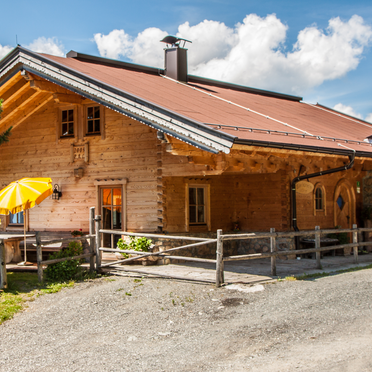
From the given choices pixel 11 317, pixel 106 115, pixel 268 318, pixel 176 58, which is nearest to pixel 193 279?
pixel 268 318

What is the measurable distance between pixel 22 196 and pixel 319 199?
9331mm

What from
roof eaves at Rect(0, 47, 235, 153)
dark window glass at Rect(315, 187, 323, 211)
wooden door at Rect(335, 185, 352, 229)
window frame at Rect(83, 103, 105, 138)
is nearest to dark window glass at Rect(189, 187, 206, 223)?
window frame at Rect(83, 103, 105, 138)

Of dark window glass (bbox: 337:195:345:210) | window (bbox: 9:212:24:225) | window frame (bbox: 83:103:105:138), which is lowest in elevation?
window (bbox: 9:212:24:225)

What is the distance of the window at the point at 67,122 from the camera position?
48.1ft

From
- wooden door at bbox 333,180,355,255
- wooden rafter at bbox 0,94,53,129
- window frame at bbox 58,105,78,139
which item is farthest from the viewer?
wooden door at bbox 333,180,355,255

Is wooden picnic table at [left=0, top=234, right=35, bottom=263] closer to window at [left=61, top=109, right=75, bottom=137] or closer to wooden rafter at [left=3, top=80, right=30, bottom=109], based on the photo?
window at [left=61, top=109, right=75, bottom=137]

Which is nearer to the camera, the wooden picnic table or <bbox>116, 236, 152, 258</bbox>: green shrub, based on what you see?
the wooden picnic table

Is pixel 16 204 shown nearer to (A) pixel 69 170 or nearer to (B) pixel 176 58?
(A) pixel 69 170

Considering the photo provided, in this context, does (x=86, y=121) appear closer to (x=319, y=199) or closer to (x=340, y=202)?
(x=319, y=199)

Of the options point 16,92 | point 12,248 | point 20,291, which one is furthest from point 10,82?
point 20,291

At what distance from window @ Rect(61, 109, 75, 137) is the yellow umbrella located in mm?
3526

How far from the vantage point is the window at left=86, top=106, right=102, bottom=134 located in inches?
557

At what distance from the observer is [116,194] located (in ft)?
45.4

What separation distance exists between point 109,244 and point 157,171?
111 inches
